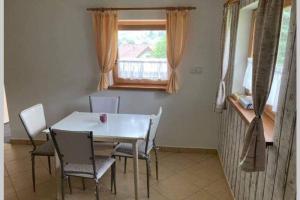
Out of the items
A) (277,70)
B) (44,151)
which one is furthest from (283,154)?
(44,151)

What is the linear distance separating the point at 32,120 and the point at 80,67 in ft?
3.92

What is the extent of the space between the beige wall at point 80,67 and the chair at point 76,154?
159cm

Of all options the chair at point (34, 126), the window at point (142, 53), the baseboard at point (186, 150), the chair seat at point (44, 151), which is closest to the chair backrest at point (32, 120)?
the chair at point (34, 126)

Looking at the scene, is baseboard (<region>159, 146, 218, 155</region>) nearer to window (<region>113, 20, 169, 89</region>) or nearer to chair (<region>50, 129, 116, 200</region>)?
window (<region>113, 20, 169, 89</region>)

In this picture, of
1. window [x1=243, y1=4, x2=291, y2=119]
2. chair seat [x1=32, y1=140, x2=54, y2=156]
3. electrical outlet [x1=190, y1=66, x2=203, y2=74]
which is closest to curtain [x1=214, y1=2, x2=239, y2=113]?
window [x1=243, y1=4, x2=291, y2=119]

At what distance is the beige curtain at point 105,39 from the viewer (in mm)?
3678

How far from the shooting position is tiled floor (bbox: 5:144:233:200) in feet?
9.46

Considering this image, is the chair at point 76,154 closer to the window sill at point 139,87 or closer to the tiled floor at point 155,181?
the tiled floor at point 155,181

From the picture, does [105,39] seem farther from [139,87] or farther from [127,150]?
[127,150]

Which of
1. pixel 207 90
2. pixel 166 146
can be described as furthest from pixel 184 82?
pixel 166 146

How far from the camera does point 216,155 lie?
12.8 feet

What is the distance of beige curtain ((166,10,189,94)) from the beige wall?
126mm

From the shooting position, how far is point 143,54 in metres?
3.87

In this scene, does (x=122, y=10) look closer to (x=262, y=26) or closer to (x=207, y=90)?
(x=207, y=90)
